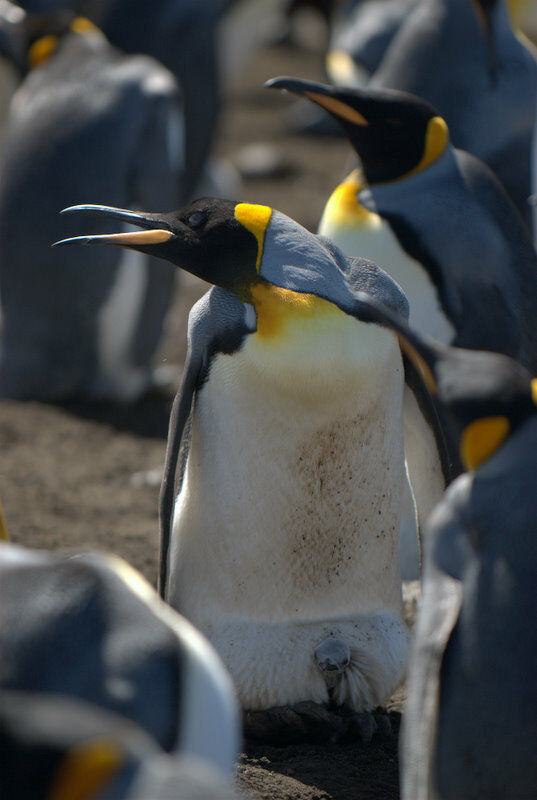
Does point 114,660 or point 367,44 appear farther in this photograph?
point 367,44

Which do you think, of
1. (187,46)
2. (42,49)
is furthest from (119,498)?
(187,46)

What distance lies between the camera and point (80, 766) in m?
1.24

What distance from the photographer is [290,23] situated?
36.3 ft

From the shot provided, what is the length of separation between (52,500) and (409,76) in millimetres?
1808

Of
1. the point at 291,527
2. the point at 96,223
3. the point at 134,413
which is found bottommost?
the point at 134,413

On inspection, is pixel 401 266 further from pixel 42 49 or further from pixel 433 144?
pixel 42 49

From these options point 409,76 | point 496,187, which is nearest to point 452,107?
point 409,76

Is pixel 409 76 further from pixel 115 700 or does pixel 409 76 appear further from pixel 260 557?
pixel 115 700

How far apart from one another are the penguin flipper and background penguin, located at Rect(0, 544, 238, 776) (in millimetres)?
723

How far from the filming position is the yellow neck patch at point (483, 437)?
5.75ft

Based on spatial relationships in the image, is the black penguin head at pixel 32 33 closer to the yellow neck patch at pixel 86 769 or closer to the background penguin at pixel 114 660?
the background penguin at pixel 114 660

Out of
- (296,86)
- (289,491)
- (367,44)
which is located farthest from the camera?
(367,44)

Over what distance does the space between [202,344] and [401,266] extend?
2.50ft

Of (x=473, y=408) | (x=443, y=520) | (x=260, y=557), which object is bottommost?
(x=260, y=557)
